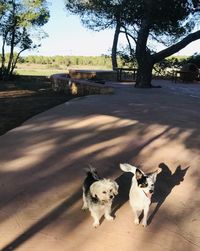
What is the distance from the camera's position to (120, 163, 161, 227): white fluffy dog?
529 centimetres

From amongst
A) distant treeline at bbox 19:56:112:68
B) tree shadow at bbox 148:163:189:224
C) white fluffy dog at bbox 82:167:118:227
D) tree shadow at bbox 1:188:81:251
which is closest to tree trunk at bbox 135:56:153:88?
tree shadow at bbox 148:163:189:224

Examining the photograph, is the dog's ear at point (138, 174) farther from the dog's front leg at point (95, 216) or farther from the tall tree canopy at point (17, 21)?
the tall tree canopy at point (17, 21)

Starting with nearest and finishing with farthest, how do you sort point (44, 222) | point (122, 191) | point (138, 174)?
point (138, 174) → point (44, 222) → point (122, 191)

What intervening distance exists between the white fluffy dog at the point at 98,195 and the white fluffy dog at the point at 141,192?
32 centimetres

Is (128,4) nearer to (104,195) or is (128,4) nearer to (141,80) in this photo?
(141,80)

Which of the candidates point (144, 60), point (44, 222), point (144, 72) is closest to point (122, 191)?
point (44, 222)

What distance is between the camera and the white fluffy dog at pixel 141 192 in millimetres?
5293

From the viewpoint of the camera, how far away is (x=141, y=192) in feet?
17.8

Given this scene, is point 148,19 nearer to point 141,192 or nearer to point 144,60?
point 144,60

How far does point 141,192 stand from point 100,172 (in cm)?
203

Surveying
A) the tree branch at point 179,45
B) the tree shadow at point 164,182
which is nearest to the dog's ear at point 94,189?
the tree shadow at point 164,182

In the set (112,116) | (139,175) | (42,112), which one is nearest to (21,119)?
(42,112)

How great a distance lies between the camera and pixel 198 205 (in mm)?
6461

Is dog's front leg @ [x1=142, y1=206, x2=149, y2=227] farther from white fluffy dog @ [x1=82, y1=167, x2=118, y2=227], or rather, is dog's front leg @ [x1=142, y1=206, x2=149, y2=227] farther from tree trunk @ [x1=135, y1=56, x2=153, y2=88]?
tree trunk @ [x1=135, y1=56, x2=153, y2=88]
